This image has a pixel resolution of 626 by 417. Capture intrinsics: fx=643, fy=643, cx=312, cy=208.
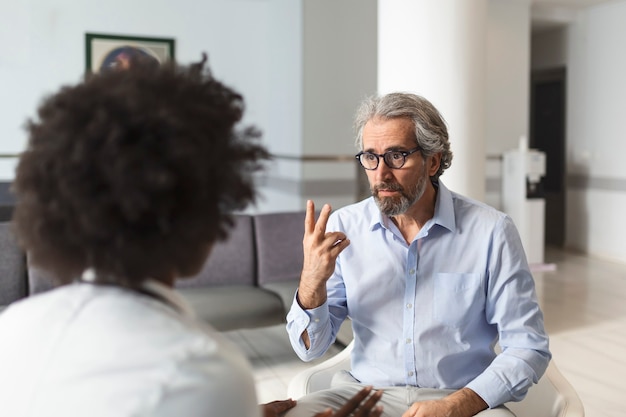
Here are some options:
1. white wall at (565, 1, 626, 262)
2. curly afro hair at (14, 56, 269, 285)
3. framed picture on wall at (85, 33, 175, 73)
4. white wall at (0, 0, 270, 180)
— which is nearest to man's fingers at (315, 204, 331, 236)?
curly afro hair at (14, 56, 269, 285)

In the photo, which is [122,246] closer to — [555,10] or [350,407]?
[350,407]

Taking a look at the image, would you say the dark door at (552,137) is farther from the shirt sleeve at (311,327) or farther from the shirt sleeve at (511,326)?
the shirt sleeve at (311,327)

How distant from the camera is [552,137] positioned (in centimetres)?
802

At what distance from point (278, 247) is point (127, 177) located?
3257 millimetres

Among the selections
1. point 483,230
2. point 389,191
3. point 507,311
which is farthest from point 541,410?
point 389,191

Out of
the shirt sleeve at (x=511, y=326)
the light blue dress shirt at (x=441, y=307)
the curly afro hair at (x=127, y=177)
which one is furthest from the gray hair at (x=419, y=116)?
the curly afro hair at (x=127, y=177)

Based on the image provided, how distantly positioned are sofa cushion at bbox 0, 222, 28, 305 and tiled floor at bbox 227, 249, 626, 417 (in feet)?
4.35

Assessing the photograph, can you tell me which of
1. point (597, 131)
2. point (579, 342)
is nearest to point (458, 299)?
point (579, 342)

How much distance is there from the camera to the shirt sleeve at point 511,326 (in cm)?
159

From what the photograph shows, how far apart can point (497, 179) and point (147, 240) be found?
6.46 meters

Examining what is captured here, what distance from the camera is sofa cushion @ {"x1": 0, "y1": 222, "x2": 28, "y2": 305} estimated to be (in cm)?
331

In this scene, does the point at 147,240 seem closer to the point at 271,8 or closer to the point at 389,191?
the point at 389,191

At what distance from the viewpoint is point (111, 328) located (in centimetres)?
73

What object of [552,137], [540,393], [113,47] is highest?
[113,47]
